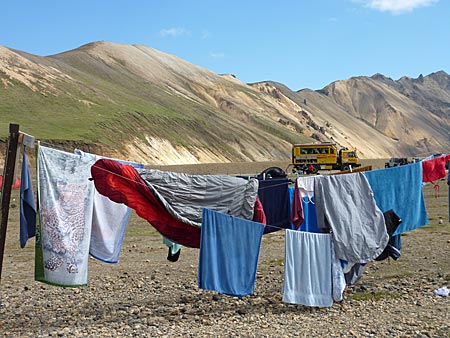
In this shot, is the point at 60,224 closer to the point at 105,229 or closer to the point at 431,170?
the point at 105,229

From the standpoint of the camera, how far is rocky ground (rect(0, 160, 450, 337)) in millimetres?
8938

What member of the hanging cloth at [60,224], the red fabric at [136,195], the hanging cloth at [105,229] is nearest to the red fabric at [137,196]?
the red fabric at [136,195]

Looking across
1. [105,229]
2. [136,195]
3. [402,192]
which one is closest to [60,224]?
[105,229]

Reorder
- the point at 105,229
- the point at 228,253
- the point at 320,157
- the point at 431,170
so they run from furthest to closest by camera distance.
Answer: the point at 320,157 → the point at 431,170 → the point at 105,229 → the point at 228,253

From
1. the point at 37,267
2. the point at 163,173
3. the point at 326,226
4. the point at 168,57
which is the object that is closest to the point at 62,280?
the point at 37,267

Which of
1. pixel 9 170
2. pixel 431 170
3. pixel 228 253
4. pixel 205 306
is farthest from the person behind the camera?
pixel 431 170

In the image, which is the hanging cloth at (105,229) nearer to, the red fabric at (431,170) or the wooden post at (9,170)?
the wooden post at (9,170)

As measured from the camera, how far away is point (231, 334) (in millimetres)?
8719

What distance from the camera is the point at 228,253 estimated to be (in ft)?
28.8

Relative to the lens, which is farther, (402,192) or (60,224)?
(402,192)

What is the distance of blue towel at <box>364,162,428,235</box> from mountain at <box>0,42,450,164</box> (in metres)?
42.4

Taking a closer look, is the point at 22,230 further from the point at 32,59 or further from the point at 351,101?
the point at 351,101

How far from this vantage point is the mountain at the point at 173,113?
68500mm

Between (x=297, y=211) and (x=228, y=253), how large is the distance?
1.77m
